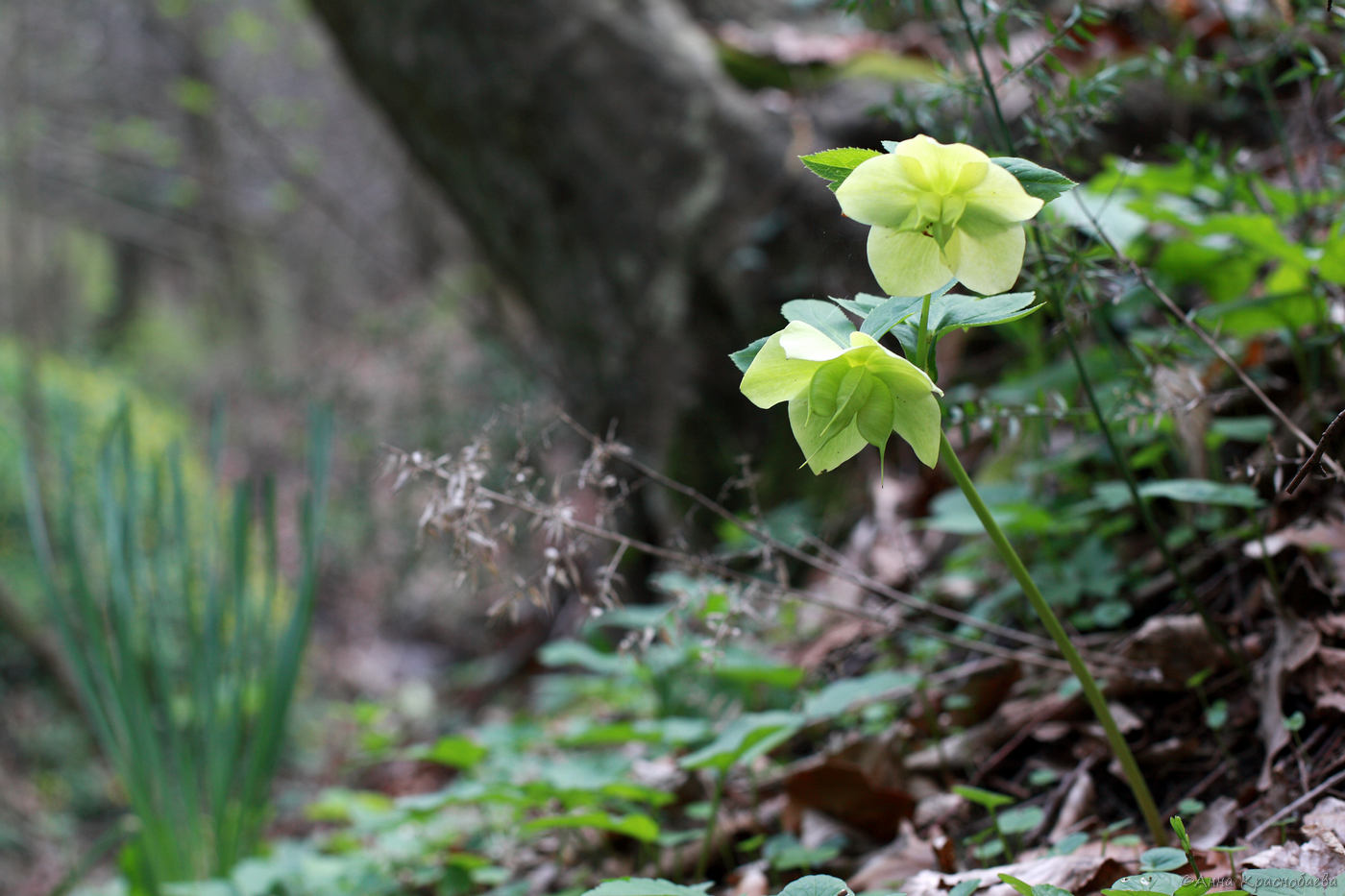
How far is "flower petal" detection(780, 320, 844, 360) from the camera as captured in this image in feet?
1.80

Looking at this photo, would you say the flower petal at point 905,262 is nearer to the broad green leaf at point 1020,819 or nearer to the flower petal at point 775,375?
the flower petal at point 775,375

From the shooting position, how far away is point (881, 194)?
574 mm

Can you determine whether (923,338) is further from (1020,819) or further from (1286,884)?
(1020,819)

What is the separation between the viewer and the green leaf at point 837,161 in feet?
1.98

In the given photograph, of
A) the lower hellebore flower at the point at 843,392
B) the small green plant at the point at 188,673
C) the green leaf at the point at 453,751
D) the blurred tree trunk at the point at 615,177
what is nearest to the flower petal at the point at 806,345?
the lower hellebore flower at the point at 843,392

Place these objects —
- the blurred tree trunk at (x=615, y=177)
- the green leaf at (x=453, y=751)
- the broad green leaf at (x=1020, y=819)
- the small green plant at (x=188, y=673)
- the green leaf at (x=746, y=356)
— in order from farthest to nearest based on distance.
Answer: the blurred tree trunk at (x=615, y=177)
the small green plant at (x=188, y=673)
the green leaf at (x=453, y=751)
the broad green leaf at (x=1020, y=819)
the green leaf at (x=746, y=356)

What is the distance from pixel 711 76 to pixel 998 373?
4.16ft

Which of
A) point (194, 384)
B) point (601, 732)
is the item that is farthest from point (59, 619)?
point (194, 384)

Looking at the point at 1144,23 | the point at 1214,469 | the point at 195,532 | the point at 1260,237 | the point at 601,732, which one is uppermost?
the point at 1144,23

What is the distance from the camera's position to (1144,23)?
2248 millimetres

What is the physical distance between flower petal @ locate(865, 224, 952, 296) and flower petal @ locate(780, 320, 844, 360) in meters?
0.05

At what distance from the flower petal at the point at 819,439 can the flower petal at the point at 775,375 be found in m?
0.01

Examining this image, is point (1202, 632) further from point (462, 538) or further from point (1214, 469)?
point (462, 538)

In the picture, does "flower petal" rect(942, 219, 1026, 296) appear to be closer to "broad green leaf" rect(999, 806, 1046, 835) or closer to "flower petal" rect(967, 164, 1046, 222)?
"flower petal" rect(967, 164, 1046, 222)
